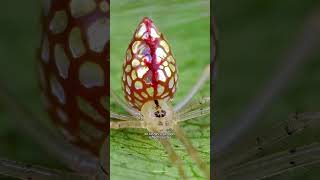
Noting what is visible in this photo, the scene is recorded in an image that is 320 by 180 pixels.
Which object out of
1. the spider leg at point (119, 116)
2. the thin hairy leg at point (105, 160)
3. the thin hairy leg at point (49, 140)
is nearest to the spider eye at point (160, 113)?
the spider leg at point (119, 116)

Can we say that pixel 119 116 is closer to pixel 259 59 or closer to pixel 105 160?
pixel 105 160

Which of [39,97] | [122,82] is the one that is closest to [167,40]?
[122,82]

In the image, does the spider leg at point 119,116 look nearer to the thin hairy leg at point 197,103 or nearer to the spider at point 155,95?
the spider at point 155,95

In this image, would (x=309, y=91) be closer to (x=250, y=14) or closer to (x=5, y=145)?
(x=250, y=14)

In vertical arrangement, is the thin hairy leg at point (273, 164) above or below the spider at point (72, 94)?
below

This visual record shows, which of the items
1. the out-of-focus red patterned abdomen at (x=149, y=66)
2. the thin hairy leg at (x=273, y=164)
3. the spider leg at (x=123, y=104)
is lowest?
the thin hairy leg at (x=273, y=164)

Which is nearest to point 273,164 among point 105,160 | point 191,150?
point 191,150

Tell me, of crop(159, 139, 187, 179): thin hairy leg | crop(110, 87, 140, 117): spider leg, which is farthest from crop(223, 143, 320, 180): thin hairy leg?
crop(110, 87, 140, 117): spider leg
